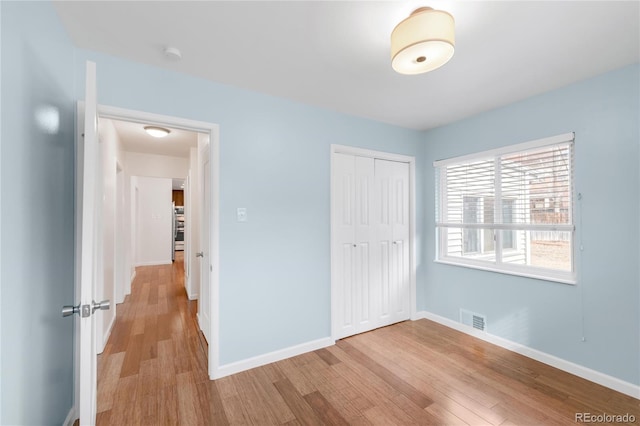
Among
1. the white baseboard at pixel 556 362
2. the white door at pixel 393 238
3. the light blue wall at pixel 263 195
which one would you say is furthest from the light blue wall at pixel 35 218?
the white baseboard at pixel 556 362

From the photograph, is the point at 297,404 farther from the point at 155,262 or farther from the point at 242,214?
the point at 155,262

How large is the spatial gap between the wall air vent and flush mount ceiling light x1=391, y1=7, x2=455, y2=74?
2696 mm

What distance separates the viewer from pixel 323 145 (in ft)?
9.57

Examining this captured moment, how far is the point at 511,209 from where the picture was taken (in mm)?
2867

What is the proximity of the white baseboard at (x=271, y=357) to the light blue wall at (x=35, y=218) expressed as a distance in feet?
3.28

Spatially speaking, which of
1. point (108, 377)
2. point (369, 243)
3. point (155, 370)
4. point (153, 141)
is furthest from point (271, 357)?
point (153, 141)

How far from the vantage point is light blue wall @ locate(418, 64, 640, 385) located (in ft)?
6.84

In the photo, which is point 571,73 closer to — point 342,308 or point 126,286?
point 342,308

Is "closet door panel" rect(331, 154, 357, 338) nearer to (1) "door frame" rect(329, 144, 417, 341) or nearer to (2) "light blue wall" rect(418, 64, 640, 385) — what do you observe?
(1) "door frame" rect(329, 144, 417, 341)

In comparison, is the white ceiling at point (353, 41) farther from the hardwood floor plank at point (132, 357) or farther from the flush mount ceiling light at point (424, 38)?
the hardwood floor plank at point (132, 357)

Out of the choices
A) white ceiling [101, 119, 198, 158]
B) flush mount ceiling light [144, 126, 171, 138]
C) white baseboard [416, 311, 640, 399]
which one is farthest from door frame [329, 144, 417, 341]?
flush mount ceiling light [144, 126, 171, 138]

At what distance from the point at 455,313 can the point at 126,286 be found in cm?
507

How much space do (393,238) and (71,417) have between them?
10.5ft

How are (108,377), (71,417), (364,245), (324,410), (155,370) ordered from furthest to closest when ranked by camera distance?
(364,245)
(155,370)
(108,377)
(324,410)
(71,417)
